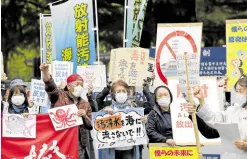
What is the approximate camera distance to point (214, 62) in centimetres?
1653

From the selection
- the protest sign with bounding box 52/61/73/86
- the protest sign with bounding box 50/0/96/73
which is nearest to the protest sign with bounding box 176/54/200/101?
the protest sign with bounding box 52/61/73/86

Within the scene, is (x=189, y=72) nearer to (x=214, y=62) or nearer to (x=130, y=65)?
(x=130, y=65)

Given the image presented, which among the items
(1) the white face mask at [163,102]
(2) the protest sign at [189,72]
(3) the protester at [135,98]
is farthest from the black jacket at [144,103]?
(2) the protest sign at [189,72]

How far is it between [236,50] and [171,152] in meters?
3.01

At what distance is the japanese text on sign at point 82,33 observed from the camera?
43.4ft

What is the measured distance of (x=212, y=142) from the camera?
33.7ft

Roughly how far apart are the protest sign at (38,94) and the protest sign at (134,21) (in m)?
1.66

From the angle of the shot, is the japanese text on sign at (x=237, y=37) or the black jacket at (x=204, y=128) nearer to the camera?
the black jacket at (x=204, y=128)

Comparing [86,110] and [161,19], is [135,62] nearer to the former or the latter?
[86,110]

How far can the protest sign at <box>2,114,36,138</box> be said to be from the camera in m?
10.4

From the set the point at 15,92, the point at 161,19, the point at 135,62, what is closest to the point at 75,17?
the point at 135,62

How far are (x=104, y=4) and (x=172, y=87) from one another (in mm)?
14849

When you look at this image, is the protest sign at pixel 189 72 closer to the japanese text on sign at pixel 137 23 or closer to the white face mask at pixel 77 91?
the white face mask at pixel 77 91

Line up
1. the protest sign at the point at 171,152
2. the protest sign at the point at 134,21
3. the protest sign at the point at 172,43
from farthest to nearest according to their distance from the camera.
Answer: the protest sign at the point at 134,21 → the protest sign at the point at 172,43 → the protest sign at the point at 171,152
